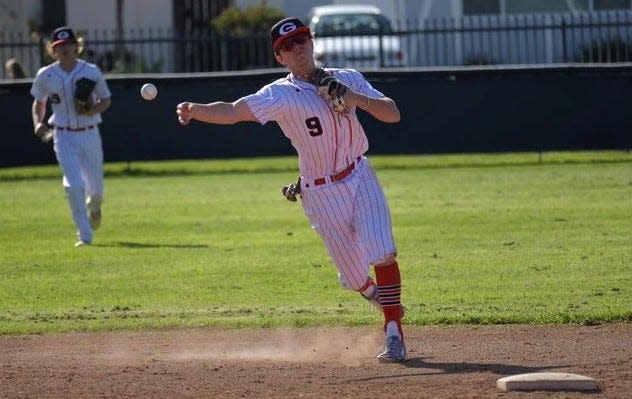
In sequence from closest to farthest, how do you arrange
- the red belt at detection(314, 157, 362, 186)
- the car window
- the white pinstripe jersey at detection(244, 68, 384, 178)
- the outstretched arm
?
1. the outstretched arm
2. the white pinstripe jersey at detection(244, 68, 384, 178)
3. the red belt at detection(314, 157, 362, 186)
4. the car window

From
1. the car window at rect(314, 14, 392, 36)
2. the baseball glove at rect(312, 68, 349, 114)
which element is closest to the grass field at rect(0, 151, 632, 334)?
the baseball glove at rect(312, 68, 349, 114)

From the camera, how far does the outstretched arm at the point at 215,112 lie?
7.82m

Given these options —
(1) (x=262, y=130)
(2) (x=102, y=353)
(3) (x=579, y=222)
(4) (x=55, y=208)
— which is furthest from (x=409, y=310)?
(1) (x=262, y=130)

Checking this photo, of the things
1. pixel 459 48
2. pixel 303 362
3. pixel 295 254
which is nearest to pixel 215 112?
pixel 303 362

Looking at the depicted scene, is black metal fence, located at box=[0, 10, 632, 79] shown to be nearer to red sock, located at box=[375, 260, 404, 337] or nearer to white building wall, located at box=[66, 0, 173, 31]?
white building wall, located at box=[66, 0, 173, 31]

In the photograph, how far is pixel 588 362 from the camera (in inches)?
311

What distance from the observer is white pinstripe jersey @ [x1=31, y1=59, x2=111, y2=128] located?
14.5 metres

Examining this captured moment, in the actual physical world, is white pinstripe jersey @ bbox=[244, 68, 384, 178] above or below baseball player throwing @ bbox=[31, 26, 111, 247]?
above

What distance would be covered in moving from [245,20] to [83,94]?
889 inches

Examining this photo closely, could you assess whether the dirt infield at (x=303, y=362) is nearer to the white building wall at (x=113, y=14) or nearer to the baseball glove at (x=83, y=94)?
the baseball glove at (x=83, y=94)

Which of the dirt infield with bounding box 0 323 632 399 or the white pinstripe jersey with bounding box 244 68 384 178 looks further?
the white pinstripe jersey with bounding box 244 68 384 178

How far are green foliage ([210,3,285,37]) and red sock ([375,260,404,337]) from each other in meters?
28.2

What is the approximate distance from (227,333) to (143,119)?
45.3ft

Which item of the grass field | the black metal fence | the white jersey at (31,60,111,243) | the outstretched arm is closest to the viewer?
the outstretched arm
